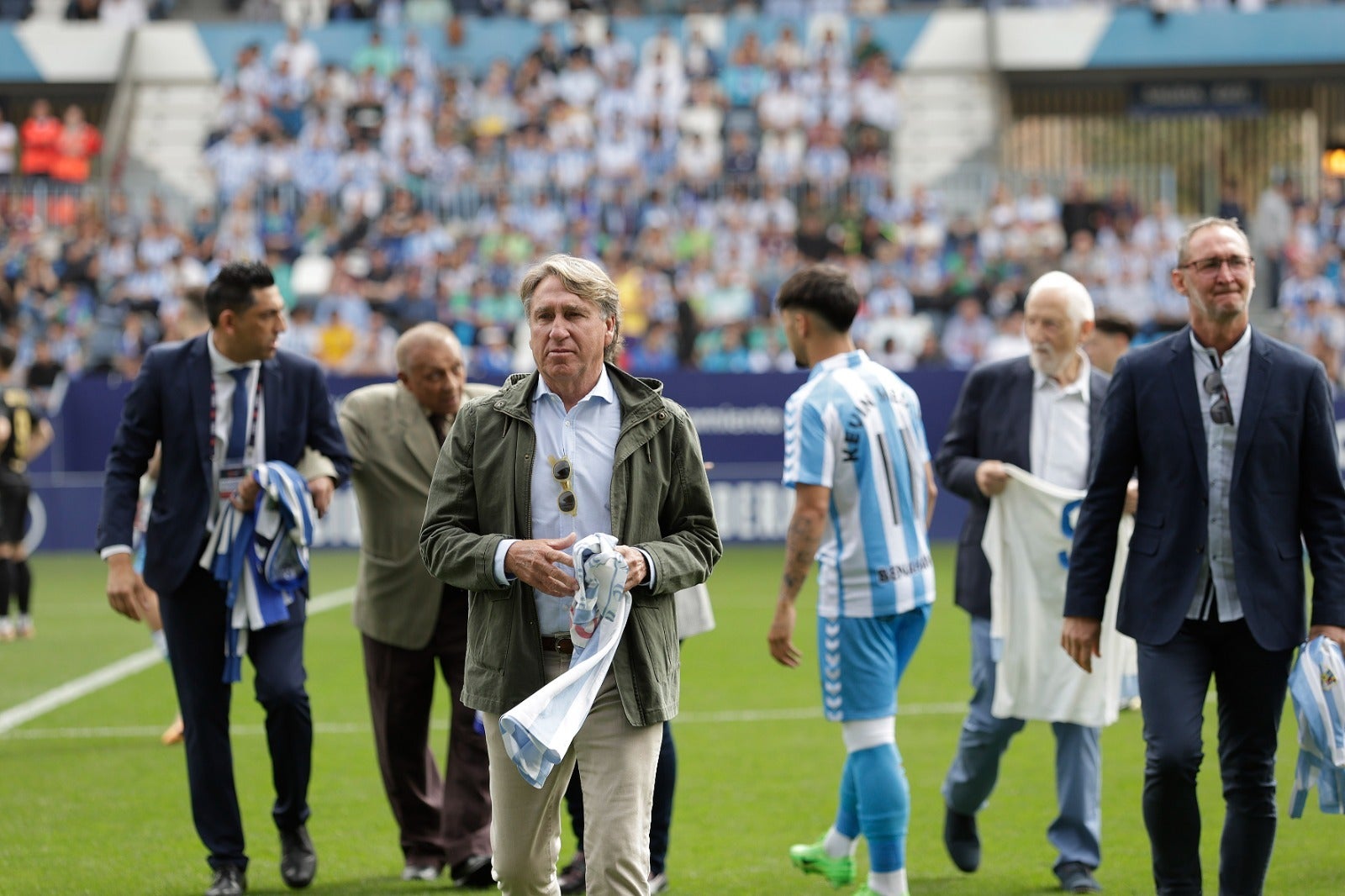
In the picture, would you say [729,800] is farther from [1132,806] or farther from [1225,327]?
[1225,327]

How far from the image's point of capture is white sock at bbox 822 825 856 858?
21.1 feet

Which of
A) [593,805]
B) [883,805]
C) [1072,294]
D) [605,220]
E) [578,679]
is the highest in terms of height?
[605,220]

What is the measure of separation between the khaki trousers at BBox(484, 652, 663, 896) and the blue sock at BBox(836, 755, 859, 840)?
1.81 m

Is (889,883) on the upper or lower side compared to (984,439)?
lower

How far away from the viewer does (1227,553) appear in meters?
5.22

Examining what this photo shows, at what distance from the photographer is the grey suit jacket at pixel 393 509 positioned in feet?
22.2

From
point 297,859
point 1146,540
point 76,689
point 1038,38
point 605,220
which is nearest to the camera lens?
point 1146,540

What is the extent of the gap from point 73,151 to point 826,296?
84.9 ft

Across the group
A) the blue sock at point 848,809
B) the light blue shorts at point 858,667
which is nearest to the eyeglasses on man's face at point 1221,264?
the light blue shorts at point 858,667

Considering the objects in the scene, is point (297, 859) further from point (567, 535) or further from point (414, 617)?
point (567, 535)

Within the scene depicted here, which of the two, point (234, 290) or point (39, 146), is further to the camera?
point (39, 146)

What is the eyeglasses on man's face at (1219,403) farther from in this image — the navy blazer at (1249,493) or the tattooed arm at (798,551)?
the tattooed arm at (798,551)

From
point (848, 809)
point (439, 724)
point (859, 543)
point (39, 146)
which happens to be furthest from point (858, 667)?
point (39, 146)

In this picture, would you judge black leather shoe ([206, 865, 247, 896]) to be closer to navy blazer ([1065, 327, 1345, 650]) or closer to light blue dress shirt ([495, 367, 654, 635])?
light blue dress shirt ([495, 367, 654, 635])
